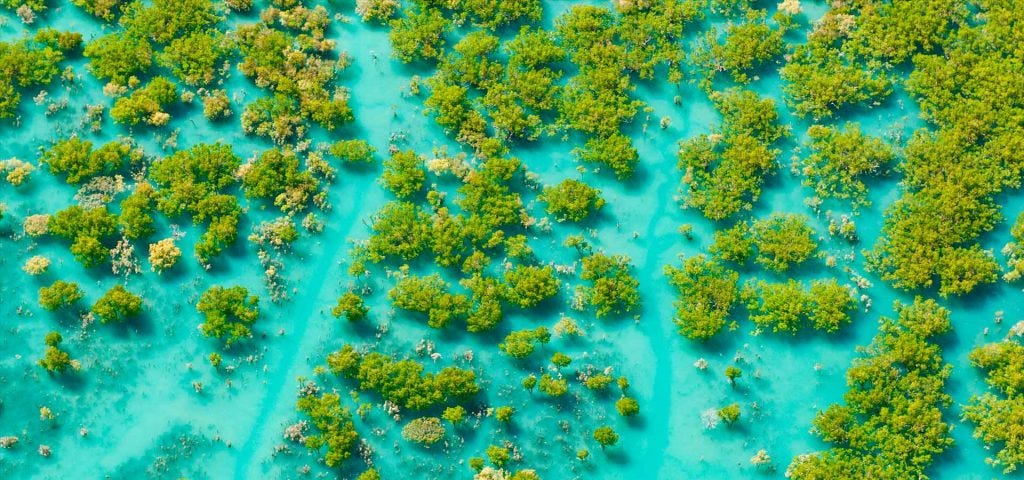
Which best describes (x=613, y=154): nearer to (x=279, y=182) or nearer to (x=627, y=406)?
(x=627, y=406)

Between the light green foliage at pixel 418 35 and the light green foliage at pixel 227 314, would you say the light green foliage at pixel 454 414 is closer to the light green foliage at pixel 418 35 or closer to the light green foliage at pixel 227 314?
the light green foliage at pixel 227 314

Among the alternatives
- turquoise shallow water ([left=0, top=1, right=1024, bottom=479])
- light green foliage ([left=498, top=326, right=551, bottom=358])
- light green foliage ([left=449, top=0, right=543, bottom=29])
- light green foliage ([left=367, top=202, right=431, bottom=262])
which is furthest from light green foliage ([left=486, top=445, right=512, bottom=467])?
light green foliage ([left=449, top=0, right=543, bottom=29])

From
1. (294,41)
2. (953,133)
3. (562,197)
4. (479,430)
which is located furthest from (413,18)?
(953,133)

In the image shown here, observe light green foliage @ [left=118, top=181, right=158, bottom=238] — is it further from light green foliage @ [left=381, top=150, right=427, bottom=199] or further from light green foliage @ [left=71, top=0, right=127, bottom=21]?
light green foliage @ [left=381, top=150, right=427, bottom=199]

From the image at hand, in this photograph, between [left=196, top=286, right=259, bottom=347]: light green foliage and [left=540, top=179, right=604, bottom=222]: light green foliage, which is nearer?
[left=196, top=286, right=259, bottom=347]: light green foliage

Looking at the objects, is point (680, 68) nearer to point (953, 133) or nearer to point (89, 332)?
point (953, 133)
